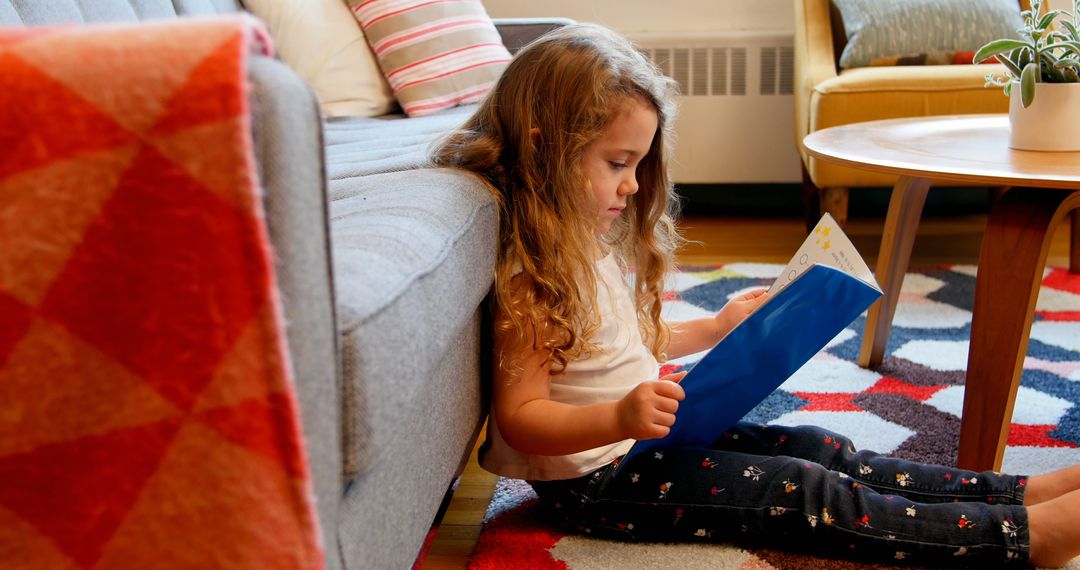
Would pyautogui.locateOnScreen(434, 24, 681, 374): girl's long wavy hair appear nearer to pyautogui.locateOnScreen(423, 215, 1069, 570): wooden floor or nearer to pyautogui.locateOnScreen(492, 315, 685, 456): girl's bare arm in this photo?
pyautogui.locateOnScreen(492, 315, 685, 456): girl's bare arm

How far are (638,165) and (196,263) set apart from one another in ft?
2.40

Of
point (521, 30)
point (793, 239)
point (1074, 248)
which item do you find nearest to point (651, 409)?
point (521, 30)

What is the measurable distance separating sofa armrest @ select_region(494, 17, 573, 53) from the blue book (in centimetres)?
114

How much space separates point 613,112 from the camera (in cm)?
100

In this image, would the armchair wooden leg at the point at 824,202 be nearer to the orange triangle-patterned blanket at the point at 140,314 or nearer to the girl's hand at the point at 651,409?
the girl's hand at the point at 651,409

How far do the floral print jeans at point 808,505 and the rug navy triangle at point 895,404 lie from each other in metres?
0.03

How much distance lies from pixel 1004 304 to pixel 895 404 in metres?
0.32

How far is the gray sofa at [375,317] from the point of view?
1.70ft

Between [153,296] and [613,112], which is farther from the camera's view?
[613,112]

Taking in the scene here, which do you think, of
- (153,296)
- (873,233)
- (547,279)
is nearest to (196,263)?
(153,296)

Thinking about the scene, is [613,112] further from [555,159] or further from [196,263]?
[196,263]

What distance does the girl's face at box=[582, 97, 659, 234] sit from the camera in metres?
1.01

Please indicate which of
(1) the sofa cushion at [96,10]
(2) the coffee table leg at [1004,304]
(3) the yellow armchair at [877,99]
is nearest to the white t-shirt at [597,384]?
(2) the coffee table leg at [1004,304]

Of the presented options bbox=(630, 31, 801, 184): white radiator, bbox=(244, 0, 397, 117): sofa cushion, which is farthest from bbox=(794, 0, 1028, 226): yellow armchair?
bbox=(244, 0, 397, 117): sofa cushion
